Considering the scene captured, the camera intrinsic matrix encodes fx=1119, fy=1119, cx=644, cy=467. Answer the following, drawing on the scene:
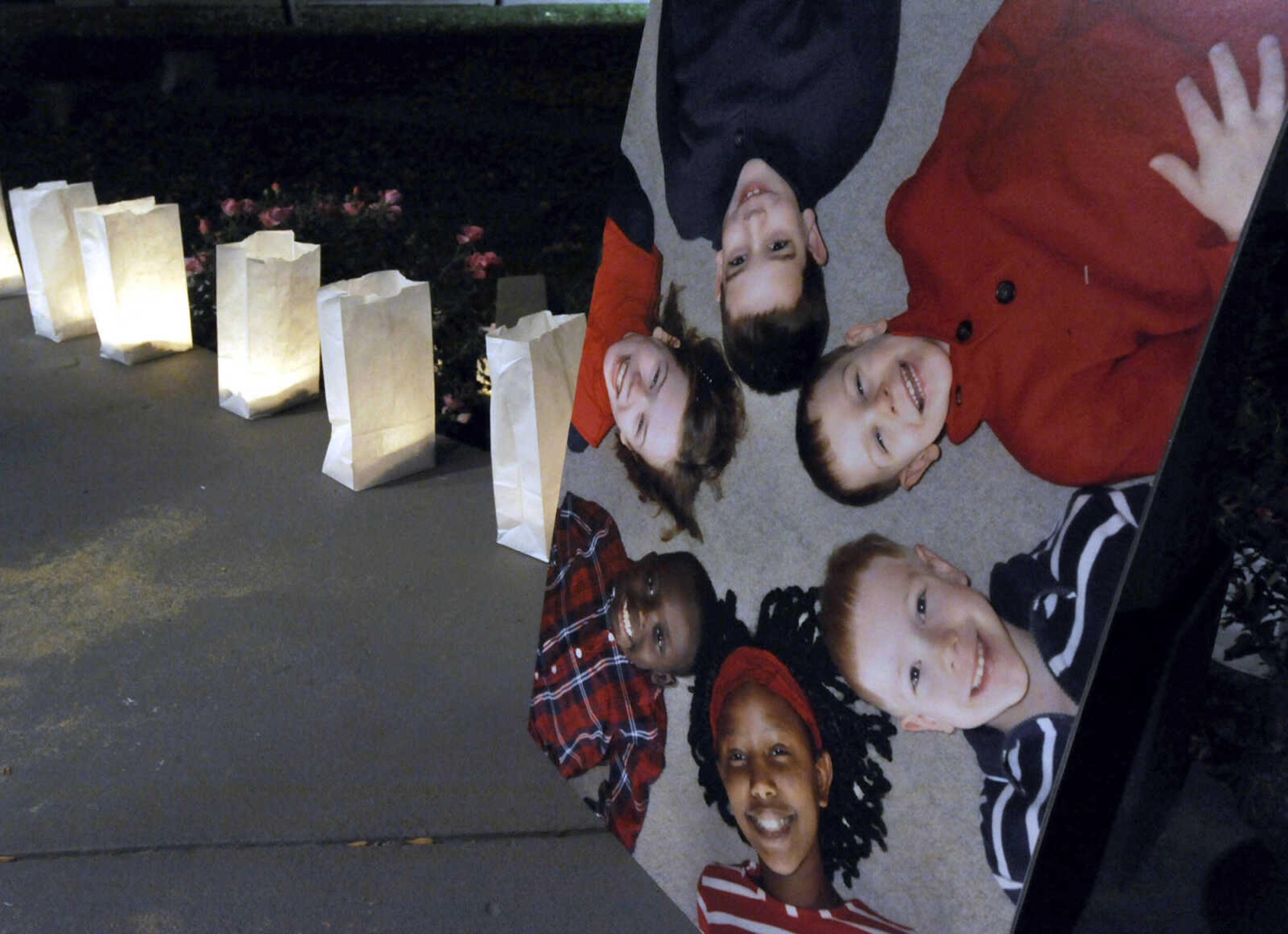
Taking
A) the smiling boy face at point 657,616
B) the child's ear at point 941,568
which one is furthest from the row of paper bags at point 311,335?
the child's ear at point 941,568

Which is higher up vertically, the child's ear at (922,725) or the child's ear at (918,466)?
the child's ear at (918,466)

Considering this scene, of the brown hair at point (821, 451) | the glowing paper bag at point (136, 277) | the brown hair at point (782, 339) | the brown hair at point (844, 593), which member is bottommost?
the glowing paper bag at point (136, 277)

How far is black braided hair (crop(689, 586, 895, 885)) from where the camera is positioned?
1145 mm

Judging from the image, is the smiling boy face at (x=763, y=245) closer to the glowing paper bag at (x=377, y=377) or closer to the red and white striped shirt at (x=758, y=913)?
the red and white striped shirt at (x=758, y=913)

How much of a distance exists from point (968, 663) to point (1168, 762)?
18.2 inches

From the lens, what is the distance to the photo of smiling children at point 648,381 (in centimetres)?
132

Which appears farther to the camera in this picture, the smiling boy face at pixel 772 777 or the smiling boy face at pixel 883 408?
the smiling boy face at pixel 772 777

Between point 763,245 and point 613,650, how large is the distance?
1.96ft

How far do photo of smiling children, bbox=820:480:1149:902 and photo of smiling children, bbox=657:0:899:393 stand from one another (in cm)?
26

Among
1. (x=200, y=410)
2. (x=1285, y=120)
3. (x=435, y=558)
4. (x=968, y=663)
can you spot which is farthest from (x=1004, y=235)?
(x=200, y=410)

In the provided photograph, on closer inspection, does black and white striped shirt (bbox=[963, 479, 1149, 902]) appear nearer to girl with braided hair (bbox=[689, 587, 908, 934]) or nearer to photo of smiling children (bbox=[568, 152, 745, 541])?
girl with braided hair (bbox=[689, 587, 908, 934])

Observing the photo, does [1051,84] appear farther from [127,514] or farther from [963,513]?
[127,514]

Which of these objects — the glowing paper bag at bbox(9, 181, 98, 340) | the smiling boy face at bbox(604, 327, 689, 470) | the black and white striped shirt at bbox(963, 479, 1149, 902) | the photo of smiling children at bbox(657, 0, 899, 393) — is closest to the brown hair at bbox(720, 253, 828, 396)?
the photo of smiling children at bbox(657, 0, 899, 393)

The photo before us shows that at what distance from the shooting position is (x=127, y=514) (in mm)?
2574
